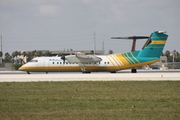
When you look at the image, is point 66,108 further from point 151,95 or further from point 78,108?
point 151,95

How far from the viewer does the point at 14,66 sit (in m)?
82.7

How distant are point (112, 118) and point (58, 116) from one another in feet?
6.98

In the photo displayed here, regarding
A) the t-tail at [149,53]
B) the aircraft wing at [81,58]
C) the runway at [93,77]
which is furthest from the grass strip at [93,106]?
the t-tail at [149,53]

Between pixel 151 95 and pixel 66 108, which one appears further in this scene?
pixel 151 95

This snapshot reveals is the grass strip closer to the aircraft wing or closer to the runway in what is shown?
the runway

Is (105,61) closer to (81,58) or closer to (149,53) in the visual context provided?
(81,58)

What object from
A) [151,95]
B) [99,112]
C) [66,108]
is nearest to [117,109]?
[99,112]

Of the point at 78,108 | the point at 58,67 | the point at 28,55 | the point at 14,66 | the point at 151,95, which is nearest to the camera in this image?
the point at 78,108

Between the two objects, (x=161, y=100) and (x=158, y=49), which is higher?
(x=158, y=49)

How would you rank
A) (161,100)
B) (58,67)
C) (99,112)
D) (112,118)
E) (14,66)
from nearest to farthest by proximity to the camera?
(112,118)
(99,112)
(161,100)
(58,67)
(14,66)

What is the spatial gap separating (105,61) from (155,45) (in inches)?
299

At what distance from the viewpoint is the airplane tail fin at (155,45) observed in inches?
2076

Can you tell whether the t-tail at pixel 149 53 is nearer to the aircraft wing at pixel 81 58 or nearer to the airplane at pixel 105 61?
the airplane at pixel 105 61

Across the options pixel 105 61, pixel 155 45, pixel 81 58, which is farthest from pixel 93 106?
pixel 155 45
